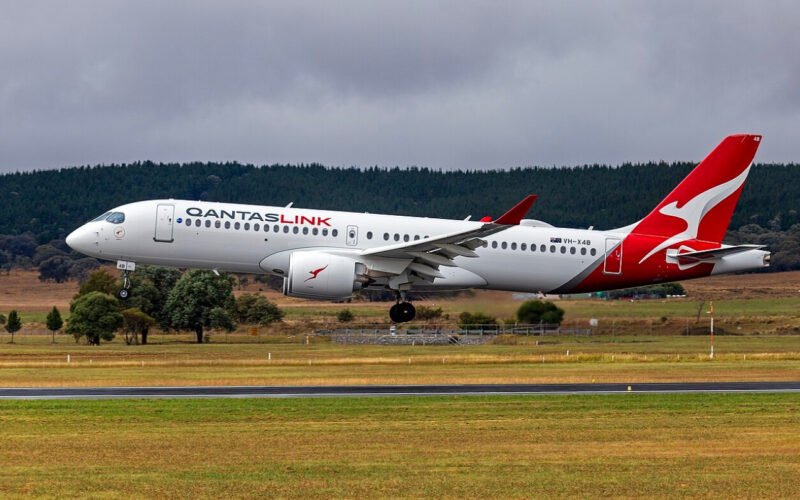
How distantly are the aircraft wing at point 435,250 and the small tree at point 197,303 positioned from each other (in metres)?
34.6

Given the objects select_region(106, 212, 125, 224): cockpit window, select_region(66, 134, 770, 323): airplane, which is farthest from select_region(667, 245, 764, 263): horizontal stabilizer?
select_region(106, 212, 125, 224): cockpit window

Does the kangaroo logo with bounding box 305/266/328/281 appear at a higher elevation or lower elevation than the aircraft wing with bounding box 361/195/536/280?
lower

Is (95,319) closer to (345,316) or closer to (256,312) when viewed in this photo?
(256,312)

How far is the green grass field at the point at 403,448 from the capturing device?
1664 centimetres

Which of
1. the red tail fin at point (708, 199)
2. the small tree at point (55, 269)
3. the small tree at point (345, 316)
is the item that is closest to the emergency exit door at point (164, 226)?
the red tail fin at point (708, 199)

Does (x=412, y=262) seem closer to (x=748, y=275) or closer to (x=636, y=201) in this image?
(x=748, y=275)

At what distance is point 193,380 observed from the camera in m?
35.7

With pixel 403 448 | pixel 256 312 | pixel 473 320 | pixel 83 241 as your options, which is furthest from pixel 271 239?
pixel 256 312

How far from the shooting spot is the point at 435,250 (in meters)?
43.1

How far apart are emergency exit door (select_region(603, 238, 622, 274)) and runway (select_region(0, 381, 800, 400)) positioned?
1293cm

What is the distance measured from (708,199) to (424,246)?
1358 centimetres

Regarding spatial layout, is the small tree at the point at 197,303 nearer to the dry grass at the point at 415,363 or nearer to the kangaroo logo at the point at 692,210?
the dry grass at the point at 415,363

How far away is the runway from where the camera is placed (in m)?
30.1

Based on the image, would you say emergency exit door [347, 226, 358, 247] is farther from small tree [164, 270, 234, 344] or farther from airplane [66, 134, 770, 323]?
small tree [164, 270, 234, 344]
